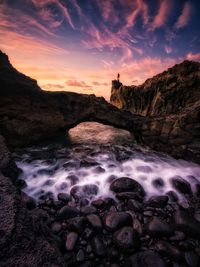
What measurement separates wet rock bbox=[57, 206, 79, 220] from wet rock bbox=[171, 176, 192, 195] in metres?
3.01

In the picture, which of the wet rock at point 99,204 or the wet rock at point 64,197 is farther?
the wet rock at point 64,197

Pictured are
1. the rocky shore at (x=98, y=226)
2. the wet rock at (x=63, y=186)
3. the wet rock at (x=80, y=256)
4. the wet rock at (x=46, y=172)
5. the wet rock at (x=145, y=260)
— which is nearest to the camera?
the rocky shore at (x=98, y=226)

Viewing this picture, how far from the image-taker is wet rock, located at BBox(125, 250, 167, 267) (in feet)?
8.21

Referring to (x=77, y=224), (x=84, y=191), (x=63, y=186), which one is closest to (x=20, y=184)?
(x=63, y=186)

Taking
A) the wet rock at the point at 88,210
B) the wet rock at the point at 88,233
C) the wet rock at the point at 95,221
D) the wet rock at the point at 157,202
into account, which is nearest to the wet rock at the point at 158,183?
the wet rock at the point at 157,202

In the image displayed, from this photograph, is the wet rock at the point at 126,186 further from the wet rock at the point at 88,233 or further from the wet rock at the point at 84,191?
the wet rock at the point at 88,233

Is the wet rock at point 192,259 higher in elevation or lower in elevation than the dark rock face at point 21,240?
lower

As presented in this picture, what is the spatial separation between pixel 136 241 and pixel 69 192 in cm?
A: 223

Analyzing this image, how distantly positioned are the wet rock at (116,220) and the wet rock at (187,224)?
1.00m

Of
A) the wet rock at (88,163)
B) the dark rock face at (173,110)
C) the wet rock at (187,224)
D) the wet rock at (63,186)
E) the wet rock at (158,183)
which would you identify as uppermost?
the dark rock face at (173,110)

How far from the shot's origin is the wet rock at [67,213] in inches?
138

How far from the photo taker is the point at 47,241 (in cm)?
219

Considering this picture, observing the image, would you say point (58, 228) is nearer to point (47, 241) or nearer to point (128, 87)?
point (47, 241)

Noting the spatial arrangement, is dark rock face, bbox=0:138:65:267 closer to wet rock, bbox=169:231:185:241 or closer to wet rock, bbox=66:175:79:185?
wet rock, bbox=169:231:185:241
